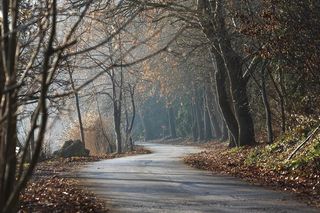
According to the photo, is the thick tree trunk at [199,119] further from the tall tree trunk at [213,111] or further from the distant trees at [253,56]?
the distant trees at [253,56]

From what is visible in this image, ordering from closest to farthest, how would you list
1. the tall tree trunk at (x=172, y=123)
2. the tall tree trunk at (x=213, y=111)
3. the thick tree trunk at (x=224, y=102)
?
the thick tree trunk at (x=224, y=102) < the tall tree trunk at (x=213, y=111) < the tall tree trunk at (x=172, y=123)

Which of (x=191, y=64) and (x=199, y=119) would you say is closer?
(x=191, y=64)

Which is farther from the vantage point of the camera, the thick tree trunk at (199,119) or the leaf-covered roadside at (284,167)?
the thick tree trunk at (199,119)

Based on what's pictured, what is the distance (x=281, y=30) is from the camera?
12.9 m

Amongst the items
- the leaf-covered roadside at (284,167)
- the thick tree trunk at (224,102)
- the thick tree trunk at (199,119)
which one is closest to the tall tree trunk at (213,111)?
the thick tree trunk at (199,119)

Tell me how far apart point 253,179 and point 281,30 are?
3938 millimetres

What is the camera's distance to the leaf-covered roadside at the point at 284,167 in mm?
11555

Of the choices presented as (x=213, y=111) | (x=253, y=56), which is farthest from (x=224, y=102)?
(x=213, y=111)

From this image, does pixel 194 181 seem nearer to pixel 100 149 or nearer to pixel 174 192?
pixel 174 192

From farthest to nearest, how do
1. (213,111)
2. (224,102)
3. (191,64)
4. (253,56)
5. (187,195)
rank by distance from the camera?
(213,111), (191,64), (224,102), (253,56), (187,195)

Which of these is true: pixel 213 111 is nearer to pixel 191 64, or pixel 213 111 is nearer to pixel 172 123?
pixel 191 64

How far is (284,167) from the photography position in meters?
14.4

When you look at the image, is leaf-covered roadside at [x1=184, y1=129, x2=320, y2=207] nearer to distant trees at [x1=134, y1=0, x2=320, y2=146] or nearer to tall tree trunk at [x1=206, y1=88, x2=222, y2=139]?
distant trees at [x1=134, y1=0, x2=320, y2=146]

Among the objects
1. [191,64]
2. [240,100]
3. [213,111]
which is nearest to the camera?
[240,100]
